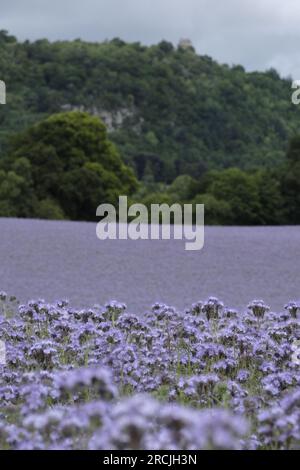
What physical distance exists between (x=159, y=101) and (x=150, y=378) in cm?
4799

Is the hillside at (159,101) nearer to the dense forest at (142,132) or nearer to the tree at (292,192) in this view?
the dense forest at (142,132)

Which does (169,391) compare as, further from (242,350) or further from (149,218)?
(149,218)

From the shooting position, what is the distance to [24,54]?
5441 centimetres

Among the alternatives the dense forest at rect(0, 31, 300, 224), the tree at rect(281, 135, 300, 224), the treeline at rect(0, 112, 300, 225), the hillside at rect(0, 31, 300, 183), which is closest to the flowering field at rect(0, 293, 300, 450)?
the treeline at rect(0, 112, 300, 225)

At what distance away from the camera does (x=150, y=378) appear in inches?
198

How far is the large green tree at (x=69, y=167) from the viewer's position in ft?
96.7

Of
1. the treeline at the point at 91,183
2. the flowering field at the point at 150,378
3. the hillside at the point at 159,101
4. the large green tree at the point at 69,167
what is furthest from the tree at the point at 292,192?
the flowering field at the point at 150,378

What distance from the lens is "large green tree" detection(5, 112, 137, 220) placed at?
29469 millimetres

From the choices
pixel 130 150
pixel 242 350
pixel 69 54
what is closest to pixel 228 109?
pixel 130 150

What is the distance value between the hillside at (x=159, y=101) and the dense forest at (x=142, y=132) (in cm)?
8

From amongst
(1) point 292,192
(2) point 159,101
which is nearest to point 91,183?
(1) point 292,192

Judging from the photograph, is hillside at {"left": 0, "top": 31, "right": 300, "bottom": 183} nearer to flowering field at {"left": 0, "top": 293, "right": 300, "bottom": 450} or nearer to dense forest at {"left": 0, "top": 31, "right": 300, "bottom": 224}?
dense forest at {"left": 0, "top": 31, "right": 300, "bottom": 224}

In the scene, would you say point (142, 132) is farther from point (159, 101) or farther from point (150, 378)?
point (150, 378)
